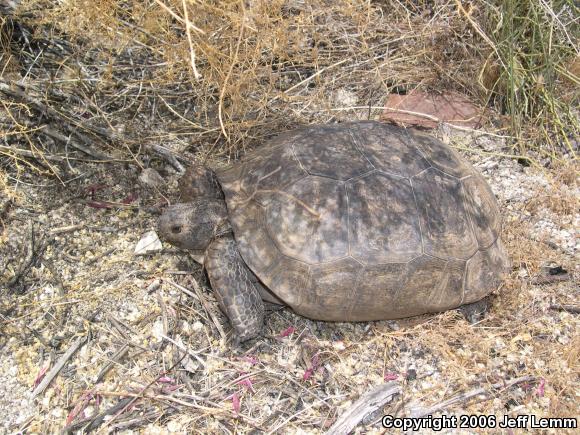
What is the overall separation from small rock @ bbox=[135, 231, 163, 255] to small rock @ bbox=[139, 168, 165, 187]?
38 centimetres

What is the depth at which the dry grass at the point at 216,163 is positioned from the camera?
7.82 ft

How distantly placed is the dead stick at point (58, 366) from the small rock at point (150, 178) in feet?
3.40

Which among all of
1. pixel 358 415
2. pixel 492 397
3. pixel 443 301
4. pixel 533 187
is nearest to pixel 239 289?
pixel 358 415

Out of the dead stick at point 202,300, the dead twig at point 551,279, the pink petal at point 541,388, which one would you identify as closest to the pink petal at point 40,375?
the dead stick at point 202,300

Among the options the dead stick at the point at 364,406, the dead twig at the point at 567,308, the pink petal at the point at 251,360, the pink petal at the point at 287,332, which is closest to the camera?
the dead stick at the point at 364,406

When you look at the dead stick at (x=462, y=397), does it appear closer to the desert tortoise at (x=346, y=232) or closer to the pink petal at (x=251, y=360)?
the desert tortoise at (x=346, y=232)

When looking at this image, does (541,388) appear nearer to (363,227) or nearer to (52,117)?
(363,227)

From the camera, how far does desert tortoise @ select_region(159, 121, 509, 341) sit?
8.02ft

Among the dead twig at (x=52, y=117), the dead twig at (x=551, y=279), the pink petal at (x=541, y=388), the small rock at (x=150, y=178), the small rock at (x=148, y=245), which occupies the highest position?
the dead twig at (x=52, y=117)

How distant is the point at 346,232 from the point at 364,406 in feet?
2.57

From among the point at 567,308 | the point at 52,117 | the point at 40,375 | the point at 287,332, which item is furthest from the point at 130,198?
the point at 567,308

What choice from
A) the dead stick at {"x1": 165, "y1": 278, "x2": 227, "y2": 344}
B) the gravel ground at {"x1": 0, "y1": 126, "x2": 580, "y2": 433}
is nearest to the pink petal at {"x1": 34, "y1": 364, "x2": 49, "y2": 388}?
the gravel ground at {"x1": 0, "y1": 126, "x2": 580, "y2": 433}

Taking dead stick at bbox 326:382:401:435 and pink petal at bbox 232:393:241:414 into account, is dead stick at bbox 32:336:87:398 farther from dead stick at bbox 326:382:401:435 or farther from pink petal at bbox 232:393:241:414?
dead stick at bbox 326:382:401:435

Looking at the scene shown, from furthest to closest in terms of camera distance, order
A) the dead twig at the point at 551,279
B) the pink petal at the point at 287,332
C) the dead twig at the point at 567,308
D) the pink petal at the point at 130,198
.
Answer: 1. the pink petal at the point at 130,198
2. the dead twig at the point at 551,279
3. the dead twig at the point at 567,308
4. the pink petal at the point at 287,332
